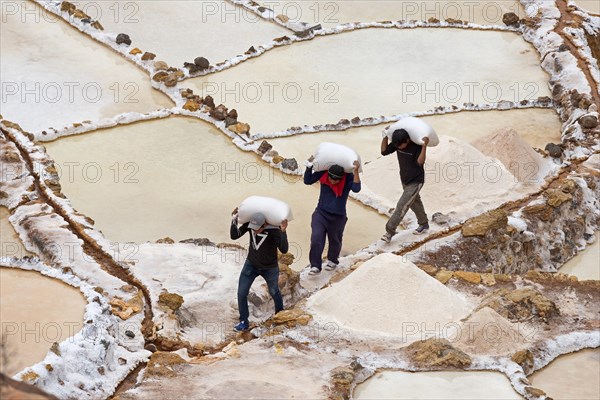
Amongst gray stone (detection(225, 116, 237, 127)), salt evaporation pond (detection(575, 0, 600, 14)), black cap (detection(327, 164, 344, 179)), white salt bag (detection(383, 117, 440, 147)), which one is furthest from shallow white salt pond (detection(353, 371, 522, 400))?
salt evaporation pond (detection(575, 0, 600, 14))

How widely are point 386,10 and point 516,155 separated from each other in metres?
6.30

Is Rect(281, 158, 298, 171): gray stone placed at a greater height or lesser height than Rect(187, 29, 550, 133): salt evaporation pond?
lesser

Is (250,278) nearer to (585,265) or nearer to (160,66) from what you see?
(585,265)

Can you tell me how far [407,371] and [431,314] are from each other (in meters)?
0.91

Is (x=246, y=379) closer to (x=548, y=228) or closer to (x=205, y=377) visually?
(x=205, y=377)

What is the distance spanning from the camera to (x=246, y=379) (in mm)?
9914

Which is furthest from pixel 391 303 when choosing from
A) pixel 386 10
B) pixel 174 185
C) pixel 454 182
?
pixel 386 10

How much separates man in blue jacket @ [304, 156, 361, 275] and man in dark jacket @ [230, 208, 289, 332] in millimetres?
1185

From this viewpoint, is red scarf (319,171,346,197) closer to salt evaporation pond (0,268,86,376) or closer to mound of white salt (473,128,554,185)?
salt evaporation pond (0,268,86,376)

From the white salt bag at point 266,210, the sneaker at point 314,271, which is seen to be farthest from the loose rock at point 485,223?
the white salt bag at point 266,210

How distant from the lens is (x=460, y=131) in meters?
16.7

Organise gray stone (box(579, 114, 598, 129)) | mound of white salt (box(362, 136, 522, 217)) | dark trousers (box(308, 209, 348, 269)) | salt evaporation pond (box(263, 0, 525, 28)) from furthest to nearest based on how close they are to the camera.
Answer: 1. salt evaporation pond (box(263, 0, 525, 28))
2. gray stone (box(579, 114, 598, 129))
3. mound of white salt (box(362, 136, 522, 217))
4. dark trousers (box(308, 209, 348, 269))

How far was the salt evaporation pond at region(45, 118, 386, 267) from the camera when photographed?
13.8 metres

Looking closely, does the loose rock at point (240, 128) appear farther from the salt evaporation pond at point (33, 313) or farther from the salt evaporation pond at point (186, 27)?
the salt evaporation pond at point (33, 313)
